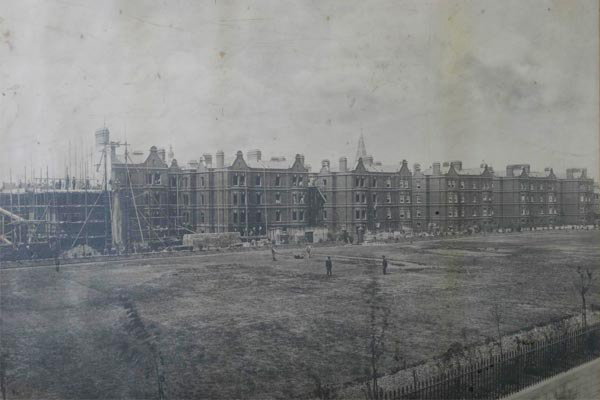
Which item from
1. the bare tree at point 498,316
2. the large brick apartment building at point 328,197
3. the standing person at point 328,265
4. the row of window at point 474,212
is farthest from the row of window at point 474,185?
the bare tree at point 498,316

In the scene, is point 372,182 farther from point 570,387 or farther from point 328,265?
point 570,387

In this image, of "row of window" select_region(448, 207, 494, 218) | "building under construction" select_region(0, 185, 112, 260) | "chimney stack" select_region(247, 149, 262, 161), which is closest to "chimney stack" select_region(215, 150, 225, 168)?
"chimney stack" select_region(247, 149, 262, 161)

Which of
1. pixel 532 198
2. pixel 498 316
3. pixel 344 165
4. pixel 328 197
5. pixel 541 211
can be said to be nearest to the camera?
pixel 498 316

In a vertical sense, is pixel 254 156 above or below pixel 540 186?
above

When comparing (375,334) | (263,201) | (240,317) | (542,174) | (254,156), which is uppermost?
(254,156)

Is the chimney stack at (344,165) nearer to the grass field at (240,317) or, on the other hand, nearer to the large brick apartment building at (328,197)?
the large brick apartment building at (328,197)

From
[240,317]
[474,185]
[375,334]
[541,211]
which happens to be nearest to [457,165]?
[474,185]

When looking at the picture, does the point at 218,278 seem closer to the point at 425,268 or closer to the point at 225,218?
the point at 425,268
